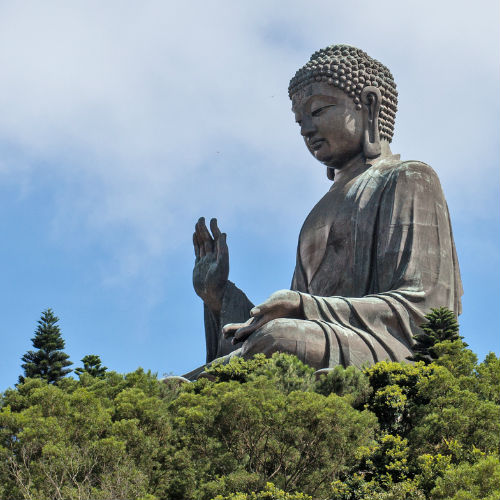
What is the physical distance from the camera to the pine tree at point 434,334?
43.3 ft

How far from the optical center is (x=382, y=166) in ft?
54.1

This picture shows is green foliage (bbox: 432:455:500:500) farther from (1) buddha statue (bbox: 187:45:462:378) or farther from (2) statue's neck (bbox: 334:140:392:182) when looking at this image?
(2) statue's neck (bbox: 334:140:392:182)

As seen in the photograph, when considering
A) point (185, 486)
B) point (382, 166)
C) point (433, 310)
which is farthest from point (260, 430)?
point (382, 166)

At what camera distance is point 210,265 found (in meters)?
16.2

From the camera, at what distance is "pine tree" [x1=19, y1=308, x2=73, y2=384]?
15.2 meters

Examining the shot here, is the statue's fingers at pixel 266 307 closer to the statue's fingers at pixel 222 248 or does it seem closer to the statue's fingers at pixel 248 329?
the statue's fingers at pixel 248 329

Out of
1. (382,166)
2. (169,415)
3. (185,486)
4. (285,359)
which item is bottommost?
(185,486)

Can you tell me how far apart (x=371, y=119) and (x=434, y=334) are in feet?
14.5

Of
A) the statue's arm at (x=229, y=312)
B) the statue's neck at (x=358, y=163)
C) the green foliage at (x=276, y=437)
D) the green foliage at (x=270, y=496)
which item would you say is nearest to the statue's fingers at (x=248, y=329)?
the statue's arm at (x=229, y=312)

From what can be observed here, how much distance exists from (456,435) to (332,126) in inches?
253

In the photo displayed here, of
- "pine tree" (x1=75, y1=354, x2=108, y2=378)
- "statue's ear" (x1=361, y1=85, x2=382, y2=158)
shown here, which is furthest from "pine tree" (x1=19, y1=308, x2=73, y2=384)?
"statue's ear" (x1=361, y1=85, x2=382, y2=158)

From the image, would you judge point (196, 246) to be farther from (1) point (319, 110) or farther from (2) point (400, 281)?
(2) point (400, 281)

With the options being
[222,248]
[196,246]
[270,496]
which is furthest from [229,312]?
[270,496]

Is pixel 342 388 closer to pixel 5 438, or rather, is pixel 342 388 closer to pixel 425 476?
pixel 425 476
